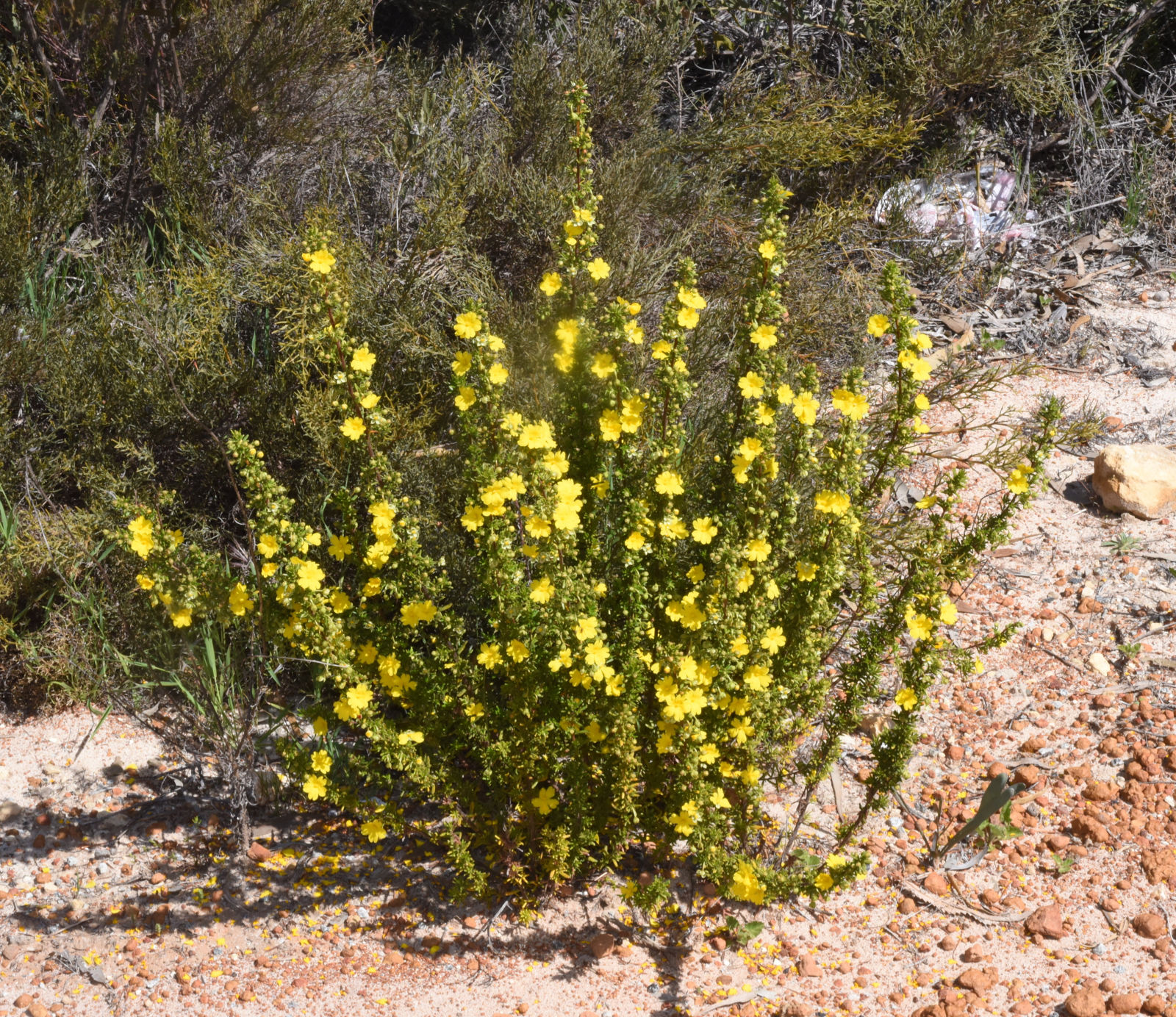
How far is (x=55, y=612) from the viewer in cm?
318

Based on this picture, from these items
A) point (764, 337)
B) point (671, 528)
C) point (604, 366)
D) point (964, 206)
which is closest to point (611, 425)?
point (604, 366)

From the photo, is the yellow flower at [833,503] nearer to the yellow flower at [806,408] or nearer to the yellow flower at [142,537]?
the yellow flower at [806,408]

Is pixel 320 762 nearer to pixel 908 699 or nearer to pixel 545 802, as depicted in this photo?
pixel 545 802

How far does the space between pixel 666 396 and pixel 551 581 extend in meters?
0.53

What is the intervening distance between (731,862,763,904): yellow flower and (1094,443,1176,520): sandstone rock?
2.32 metres

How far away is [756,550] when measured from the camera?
92.4 inches

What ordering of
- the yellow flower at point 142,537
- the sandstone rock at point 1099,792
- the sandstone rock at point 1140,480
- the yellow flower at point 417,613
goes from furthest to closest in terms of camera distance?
the sandstone rock at point 1140,480 → the sandstone rock at point 1099,792 → the yellow flower at point 417,613 → the yellow flower at point 142,537

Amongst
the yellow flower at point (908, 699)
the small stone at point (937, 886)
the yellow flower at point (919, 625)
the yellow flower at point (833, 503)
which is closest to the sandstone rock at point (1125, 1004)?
the small stone at point (937, 886)

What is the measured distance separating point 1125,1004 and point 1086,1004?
95 mm

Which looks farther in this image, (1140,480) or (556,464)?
(1140,480)

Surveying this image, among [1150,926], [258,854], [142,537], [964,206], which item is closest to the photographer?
[142,537]

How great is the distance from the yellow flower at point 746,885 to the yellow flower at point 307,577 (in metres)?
1.08

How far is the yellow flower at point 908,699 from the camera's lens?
235 centimetres

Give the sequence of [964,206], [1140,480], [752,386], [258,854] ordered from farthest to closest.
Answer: [964,206] < [1140,480] < [258,854] < [752,386]
